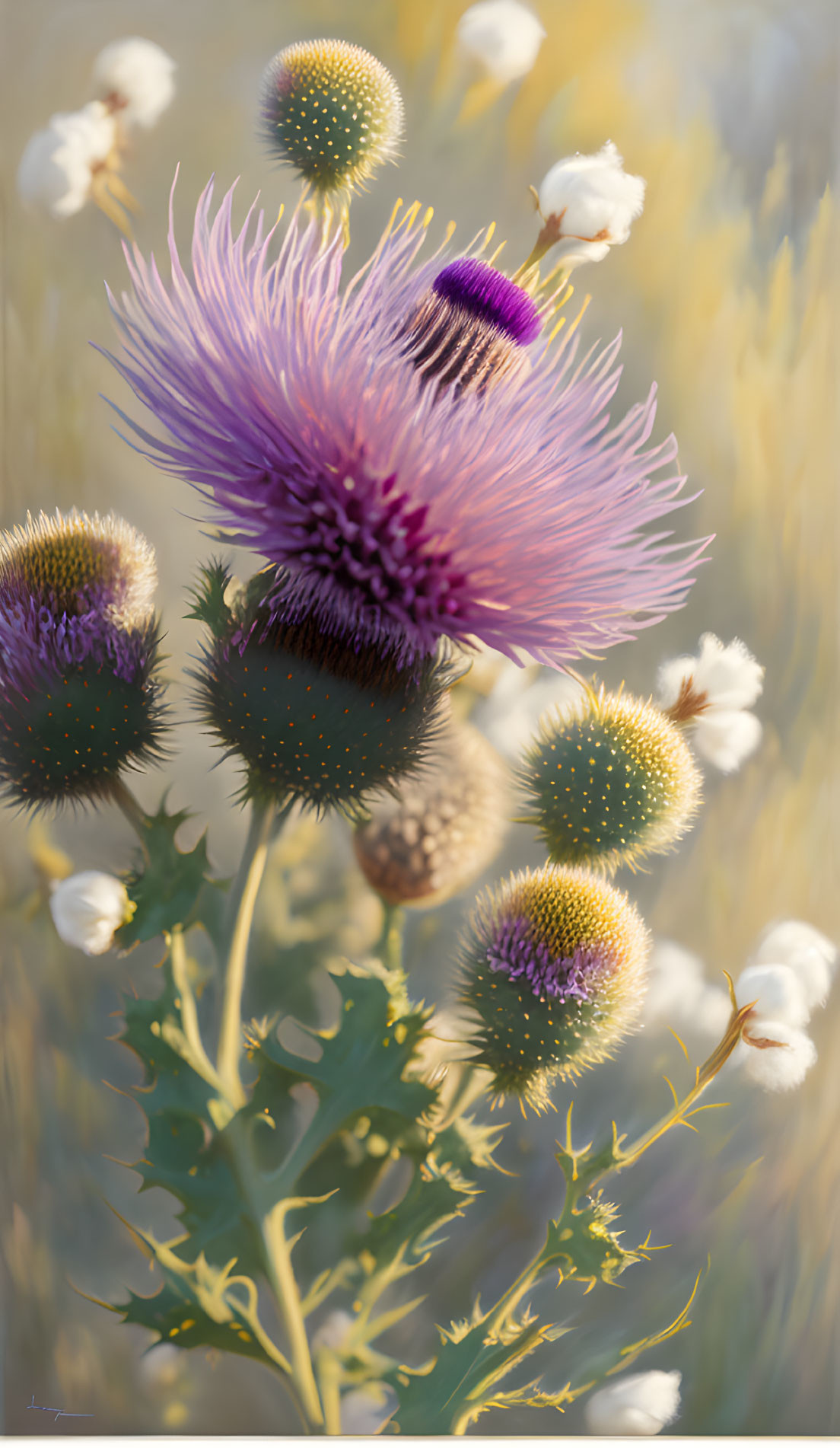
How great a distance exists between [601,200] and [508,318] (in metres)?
0.24

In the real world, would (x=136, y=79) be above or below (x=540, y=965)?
above

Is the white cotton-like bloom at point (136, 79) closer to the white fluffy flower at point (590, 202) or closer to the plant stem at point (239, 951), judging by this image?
the white fluffy flower at point (590, 202)

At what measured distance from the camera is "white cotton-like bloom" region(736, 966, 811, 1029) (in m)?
1.16

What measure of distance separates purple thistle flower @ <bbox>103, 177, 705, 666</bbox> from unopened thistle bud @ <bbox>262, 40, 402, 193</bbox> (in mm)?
83

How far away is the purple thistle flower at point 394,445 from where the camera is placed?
897 mm

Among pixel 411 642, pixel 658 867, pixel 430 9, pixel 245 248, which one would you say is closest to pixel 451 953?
pixel 658 867

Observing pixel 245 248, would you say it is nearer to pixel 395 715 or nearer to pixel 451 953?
pixel 395 715

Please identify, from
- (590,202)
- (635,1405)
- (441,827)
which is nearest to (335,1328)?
(635,1405)

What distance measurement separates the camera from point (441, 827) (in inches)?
43.3

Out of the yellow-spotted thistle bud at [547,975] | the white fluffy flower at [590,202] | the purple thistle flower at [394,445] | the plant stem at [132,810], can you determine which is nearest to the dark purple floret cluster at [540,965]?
the yellow-spotted thistle bud at [547,975]

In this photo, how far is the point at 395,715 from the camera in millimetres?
1030

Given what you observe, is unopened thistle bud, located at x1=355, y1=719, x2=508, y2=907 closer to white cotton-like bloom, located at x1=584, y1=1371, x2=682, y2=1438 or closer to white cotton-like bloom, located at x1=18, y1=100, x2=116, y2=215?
white cotton-like bloom, located at x1=584, y1=1371, x2=682, y2=1438

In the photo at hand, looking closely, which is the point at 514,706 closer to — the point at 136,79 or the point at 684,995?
the point at 684,995

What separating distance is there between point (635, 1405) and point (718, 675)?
93 cm
